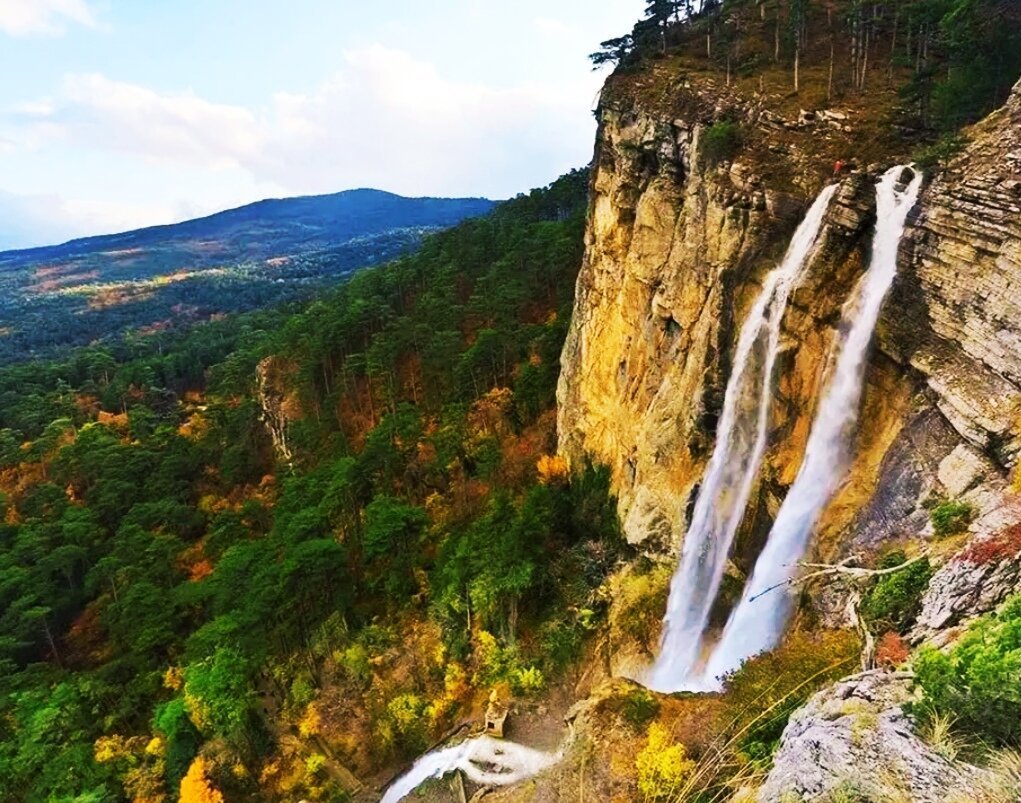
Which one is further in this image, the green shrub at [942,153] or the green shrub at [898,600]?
the green shrub at [942,153]

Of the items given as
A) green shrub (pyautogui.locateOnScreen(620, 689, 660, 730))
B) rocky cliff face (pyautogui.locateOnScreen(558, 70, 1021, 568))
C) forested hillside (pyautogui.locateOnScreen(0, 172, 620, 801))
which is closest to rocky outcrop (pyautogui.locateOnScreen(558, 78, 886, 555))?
rocky cliff face (pyautogui.locateOnScreen(558, 70, 1021, 568))

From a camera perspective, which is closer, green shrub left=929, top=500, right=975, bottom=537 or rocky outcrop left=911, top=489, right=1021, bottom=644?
rocky outcrop left=911, top=489, right=1021, bottom=644

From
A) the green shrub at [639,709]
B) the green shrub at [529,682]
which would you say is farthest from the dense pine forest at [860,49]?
the green shrub at [529,682]

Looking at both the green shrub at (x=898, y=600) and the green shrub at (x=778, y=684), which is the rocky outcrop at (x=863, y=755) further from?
the green shrub at (x=778, y=684)

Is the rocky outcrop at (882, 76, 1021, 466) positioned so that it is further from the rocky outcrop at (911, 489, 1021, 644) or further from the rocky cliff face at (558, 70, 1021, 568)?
the rocky outcrop at (911, 489, 1021, 644)

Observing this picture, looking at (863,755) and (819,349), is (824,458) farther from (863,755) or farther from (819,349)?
(863,755)

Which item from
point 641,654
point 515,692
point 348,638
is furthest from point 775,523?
point 348,638

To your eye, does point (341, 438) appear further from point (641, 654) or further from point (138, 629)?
point (641, 654)

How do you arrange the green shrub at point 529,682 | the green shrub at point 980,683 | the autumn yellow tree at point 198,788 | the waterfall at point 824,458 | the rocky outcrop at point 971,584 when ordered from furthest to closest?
1. the green shrub at point 529,682
2. the autumn yellow tree at point 198,788
3. the waterfall at point 824,458
4. the rocky outcrop at point 971,584
5. the green shrub at point 980,683
